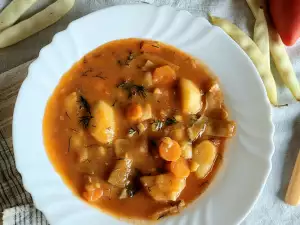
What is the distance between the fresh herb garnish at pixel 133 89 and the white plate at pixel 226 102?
405 millimetres

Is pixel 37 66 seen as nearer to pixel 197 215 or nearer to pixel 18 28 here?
pixel 18 28

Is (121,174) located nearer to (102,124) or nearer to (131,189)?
(131,189)

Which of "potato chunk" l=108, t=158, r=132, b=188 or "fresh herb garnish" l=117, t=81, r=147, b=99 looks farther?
"fresh herb garnish" l=117, t=81, r=147, b=99

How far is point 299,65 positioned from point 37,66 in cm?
237

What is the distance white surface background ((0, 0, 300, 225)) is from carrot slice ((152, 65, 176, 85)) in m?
0.81

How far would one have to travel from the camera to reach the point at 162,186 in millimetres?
3811

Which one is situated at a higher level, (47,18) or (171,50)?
(47,18)

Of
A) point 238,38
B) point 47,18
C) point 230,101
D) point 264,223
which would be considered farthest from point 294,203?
point 47,18

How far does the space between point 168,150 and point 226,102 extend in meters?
0.69

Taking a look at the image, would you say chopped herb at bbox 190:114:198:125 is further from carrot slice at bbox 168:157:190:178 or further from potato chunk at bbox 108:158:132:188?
potato chunk at bbox 108:158:132:188

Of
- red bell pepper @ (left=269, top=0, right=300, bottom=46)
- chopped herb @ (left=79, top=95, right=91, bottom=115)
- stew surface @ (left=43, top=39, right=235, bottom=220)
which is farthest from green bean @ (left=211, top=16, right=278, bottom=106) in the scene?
chopped herb @ (left=79, top=95, right=91, bottom=115)

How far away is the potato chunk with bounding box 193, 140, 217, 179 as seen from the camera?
391cm

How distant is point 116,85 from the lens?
12.8 ft

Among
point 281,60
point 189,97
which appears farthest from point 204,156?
point 281,60
